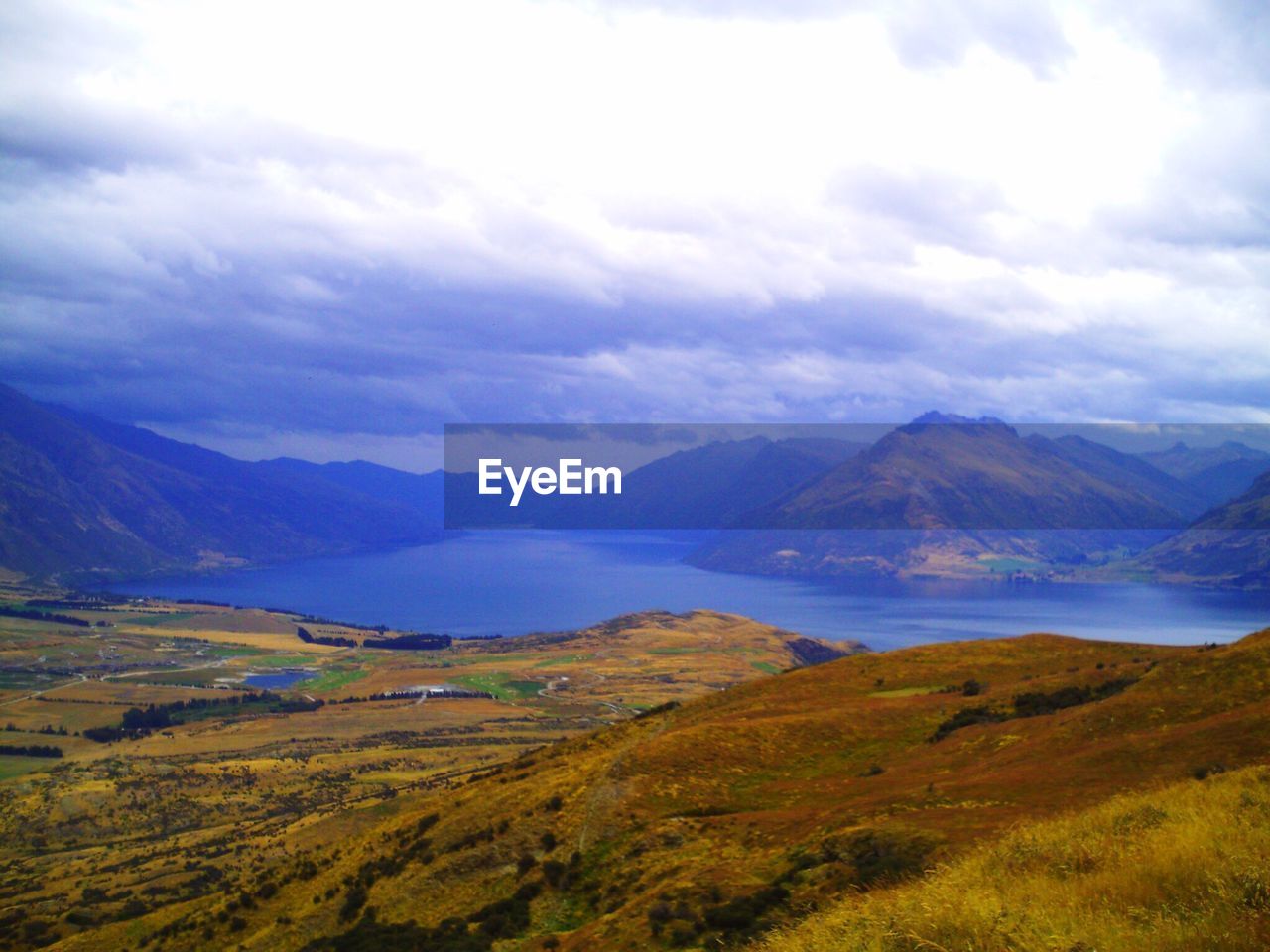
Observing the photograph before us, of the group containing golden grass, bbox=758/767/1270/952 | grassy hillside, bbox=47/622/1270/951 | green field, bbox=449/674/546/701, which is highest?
golden grass, bbox=758/767/1270/952

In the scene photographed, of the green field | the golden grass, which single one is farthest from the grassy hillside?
the green field

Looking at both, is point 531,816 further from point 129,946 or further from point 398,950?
point 129,946

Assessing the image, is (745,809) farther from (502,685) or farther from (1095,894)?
(502,685)

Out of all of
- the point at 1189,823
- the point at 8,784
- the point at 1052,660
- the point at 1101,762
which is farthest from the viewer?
the point at 8,784

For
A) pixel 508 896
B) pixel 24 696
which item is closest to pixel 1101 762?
pixel 508 896

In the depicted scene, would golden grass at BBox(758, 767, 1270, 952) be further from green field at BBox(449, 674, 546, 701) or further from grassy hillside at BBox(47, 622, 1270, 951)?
green field at BBox(449, 674, 546, 701)
